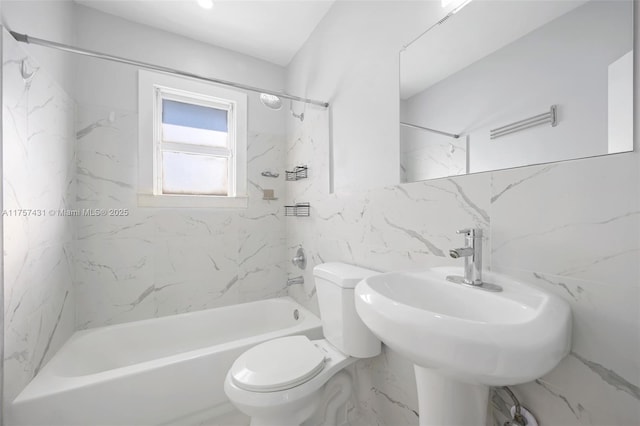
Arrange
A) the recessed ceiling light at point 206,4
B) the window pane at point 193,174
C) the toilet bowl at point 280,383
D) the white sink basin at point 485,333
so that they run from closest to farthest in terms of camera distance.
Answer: the white sink basin at point 485,333 < the toilet bowl at point 280,383 < the recessed ceiling light at point 206,4 < the window pane at point 193,174

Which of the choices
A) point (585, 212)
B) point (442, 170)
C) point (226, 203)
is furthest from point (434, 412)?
point (226, 203)

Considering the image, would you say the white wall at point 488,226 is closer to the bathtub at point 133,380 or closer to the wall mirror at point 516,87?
the wall mirror at point 516,87

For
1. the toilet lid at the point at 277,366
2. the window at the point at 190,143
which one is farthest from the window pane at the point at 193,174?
the toilet lid at the point at 277,366

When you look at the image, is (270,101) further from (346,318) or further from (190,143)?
(346,318)

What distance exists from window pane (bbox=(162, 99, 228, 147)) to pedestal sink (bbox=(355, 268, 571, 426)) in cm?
191

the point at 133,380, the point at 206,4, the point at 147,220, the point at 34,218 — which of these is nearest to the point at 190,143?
the point at 147,220

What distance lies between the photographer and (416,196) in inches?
46.4

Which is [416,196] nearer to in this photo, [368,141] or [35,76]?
[368,141]

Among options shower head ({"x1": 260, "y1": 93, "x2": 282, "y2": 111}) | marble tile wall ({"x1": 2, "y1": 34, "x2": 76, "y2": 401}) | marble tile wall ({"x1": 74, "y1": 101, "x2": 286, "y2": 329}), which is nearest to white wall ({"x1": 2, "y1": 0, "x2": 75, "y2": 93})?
marble tile wall ({"x1": 2, "y1": 34, "x2": 76, "y2": 401})

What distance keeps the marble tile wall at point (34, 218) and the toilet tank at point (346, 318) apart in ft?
4.43

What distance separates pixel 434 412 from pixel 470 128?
3.25 ft

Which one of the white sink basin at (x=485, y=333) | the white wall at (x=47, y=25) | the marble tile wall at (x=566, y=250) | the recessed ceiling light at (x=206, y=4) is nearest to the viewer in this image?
the white sink basin at (x=485, y=333)

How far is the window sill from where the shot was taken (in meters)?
1.92

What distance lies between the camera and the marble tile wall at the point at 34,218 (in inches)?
42.1
